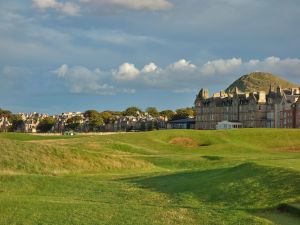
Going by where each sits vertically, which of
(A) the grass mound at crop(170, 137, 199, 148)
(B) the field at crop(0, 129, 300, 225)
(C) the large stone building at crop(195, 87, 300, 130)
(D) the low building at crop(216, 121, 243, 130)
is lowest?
(B) the field at crop(0, 129, 300, 225)

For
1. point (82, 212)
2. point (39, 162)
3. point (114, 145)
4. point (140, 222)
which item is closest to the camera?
point (140, 222)

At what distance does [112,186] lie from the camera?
3600 cm

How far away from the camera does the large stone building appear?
485ft

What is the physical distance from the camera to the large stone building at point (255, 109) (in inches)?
5817

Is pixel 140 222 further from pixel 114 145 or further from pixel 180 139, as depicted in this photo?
pixel 180 139

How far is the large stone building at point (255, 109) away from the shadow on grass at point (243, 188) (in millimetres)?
111057

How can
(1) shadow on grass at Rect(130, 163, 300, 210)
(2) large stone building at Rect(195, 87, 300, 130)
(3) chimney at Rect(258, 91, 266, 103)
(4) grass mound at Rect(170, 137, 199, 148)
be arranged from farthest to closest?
(3) chimney at Rect(258, 91, 266, 103) → (2) large stone building at Rect(195, 87, 300, 130) → (4) grass mound at Rect(170, 137, 199, 148) → (1) shadow on grass at Rect(130, 163, 300, 210)

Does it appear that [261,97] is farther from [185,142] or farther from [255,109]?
[185,142]

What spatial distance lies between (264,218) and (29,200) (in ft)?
37.0

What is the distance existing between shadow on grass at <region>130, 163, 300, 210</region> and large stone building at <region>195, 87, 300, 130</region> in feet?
364

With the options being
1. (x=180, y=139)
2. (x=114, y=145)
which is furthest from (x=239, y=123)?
(x=114, y=145)

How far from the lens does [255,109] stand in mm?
165875

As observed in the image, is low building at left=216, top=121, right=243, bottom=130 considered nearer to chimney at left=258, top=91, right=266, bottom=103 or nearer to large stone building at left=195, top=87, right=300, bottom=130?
large stone building at left=195, top=87, right=300, bottom=130

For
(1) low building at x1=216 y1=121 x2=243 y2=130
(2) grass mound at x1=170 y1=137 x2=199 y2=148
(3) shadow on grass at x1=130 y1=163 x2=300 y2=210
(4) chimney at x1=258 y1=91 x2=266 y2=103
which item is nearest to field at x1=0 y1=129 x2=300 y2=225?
(3) shadow on grass at x1=130 y1=163 x2=300 y2=210
